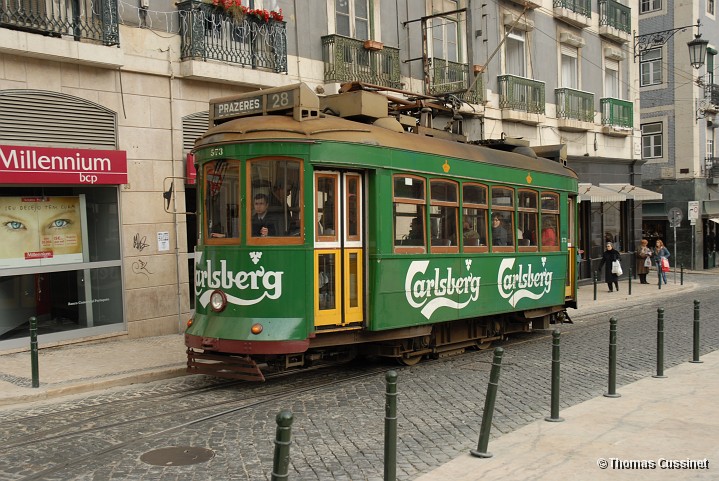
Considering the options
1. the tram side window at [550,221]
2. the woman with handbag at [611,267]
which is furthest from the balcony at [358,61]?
the woman with handbag at [611,267]

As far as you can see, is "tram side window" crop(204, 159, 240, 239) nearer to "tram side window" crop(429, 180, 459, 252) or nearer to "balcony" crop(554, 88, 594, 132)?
"tram side window" crop(429, 180, 459, 252)

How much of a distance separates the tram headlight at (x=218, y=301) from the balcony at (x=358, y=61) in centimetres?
939

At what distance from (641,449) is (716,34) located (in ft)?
123

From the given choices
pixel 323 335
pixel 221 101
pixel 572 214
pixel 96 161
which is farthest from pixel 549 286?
pixel 96 161

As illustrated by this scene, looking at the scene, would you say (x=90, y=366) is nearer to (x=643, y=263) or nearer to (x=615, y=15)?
(x=643, y=263)

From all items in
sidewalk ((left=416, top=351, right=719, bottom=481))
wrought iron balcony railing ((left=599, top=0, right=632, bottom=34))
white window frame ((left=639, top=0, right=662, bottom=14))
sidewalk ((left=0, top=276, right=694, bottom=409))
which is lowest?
sidewalk ((left=416, top=351, right=719, bottom=481))

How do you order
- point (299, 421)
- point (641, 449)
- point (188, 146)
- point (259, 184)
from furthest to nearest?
point (188, 146)
point (259, 184)
point (299, 421)
point (641, 449)

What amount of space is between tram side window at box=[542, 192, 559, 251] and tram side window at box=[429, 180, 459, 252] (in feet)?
10.2

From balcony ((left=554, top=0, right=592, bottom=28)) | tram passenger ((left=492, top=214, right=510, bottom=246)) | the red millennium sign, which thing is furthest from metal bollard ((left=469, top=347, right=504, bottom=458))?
balcony ((left=554, top=0, right=592, bottom=28))

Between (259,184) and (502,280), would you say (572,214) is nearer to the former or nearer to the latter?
(502,280)

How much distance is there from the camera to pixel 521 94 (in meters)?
24.1

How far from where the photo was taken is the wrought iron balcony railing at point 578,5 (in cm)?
2589

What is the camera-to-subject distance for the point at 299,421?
773 cm

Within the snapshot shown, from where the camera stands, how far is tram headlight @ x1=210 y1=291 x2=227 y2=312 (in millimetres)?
9086
